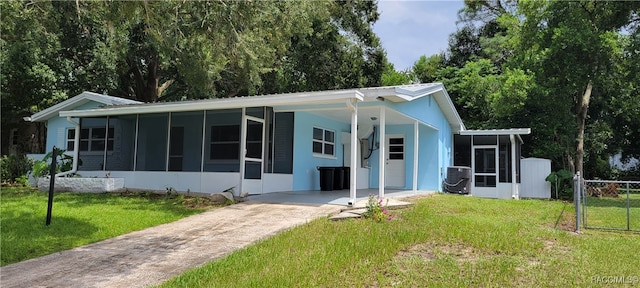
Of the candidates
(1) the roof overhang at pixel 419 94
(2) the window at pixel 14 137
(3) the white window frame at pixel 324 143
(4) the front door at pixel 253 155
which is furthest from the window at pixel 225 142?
(2) the window at pixel 14 137

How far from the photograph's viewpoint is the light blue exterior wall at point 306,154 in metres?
12.5

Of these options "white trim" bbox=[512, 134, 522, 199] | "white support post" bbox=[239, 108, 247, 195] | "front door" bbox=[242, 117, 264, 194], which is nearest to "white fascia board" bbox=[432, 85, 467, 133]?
"white trim" bbox=[512, 134, 522, 199]

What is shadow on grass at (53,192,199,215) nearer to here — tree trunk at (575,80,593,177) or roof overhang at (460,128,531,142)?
roof overhang at (460,128,531,142)

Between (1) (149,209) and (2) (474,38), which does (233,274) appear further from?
(2) (474,38)

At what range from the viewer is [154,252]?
240 inches

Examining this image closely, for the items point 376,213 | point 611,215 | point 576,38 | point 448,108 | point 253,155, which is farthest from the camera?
point 448,108

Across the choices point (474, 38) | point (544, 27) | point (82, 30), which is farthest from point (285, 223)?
point (474, 38)

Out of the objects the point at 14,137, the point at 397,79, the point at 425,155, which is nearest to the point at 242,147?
the point at 425,155

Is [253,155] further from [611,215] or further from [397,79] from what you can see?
[397,79]

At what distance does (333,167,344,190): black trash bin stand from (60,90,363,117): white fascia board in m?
3.39

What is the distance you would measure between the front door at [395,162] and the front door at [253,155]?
5272 millimetres

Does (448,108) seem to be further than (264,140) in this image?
Yes

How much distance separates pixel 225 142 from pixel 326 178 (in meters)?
3.20

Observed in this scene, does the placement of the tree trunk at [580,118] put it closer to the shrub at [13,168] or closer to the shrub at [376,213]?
the shrub at [376,213]
